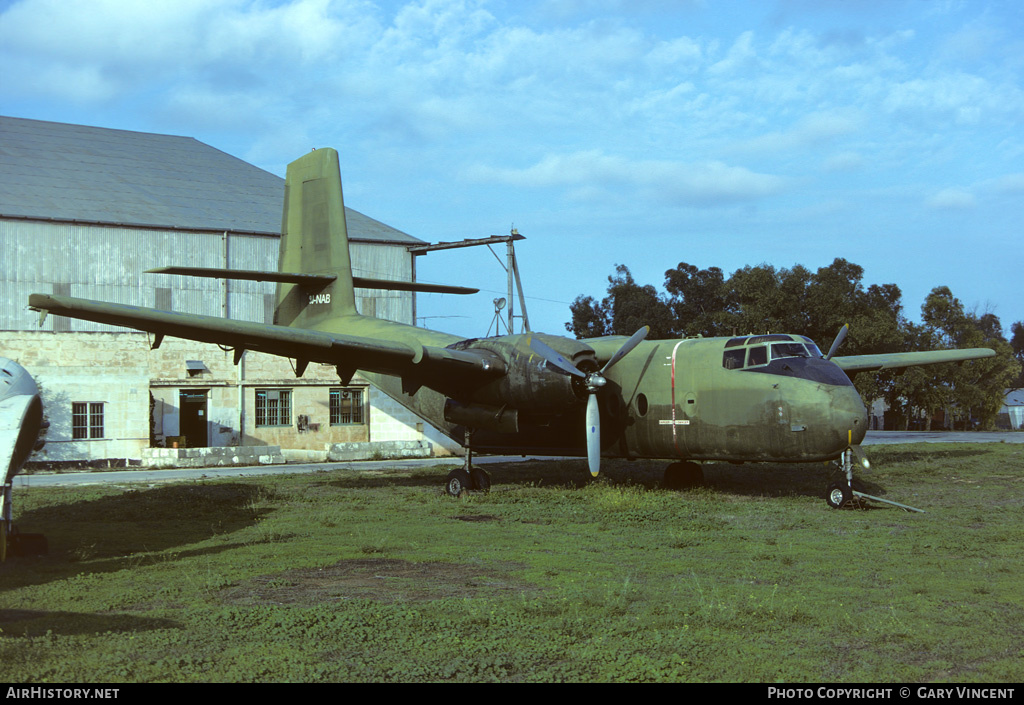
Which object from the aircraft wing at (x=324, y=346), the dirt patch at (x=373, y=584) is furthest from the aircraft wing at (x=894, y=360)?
the dirt patch at (x=373, y=584)

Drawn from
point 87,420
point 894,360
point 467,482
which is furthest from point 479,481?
point 87,420

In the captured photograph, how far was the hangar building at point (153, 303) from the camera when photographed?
1293 inches

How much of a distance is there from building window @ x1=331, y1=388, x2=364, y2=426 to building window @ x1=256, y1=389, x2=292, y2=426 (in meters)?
2.12

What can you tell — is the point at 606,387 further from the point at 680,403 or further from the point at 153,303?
the point at 153,303

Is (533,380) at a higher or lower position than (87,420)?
higher

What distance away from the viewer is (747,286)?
5747 cm

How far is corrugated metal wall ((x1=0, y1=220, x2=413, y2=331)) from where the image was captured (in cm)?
3325

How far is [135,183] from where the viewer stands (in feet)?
132

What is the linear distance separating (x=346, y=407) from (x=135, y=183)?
1538cm

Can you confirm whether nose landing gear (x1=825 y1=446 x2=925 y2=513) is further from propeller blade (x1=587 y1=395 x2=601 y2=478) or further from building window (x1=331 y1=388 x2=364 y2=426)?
building window (x1=331 y1=388 x2=364 y2=426)

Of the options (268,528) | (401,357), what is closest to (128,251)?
(401,357)

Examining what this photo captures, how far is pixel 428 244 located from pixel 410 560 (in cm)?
3167

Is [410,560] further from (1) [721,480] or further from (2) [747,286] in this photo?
(2) [747,286]
